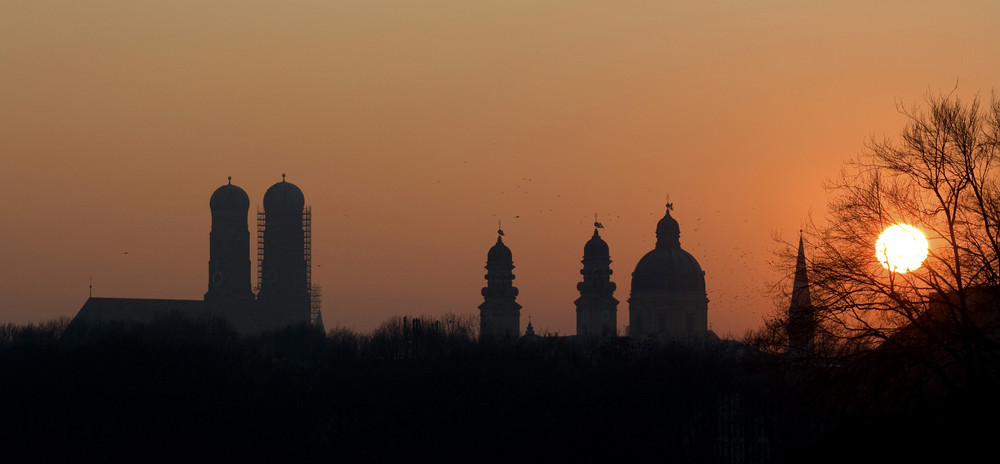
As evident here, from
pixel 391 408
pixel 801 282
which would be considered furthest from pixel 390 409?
pixel 801 282

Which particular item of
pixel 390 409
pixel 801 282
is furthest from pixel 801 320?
pixel 390 409

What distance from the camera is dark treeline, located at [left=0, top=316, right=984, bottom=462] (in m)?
78.8

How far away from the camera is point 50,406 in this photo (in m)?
84.4

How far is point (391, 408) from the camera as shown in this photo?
85750mm

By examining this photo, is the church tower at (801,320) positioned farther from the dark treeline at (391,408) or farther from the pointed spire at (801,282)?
the dark treeline at (391,408)

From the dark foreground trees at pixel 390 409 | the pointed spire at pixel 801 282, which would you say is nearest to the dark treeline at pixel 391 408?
the dark foreground trees at pixel 390 409

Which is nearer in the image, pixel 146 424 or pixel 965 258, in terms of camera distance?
pixel 965 258

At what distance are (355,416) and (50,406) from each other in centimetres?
1518

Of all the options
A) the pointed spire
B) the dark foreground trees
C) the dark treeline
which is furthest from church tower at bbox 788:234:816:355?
the dark foreground trees

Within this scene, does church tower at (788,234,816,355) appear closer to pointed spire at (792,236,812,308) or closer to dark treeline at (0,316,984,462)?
pointed spire at (792,236,812,308)

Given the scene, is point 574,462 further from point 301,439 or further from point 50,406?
point 50,406

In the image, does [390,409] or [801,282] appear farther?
[390,409]

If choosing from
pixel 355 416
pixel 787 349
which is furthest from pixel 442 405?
pixel 787 349

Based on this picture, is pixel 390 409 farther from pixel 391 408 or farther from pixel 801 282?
pixel 801 282
